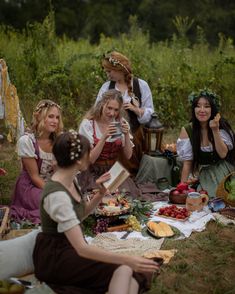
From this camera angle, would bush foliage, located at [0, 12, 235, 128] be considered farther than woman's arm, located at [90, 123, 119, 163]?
Yes

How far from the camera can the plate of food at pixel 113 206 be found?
478 centimetres

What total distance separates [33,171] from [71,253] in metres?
1.97

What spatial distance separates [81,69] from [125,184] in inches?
182

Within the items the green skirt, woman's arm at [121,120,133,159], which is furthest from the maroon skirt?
the green skirt

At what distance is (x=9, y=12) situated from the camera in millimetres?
27422

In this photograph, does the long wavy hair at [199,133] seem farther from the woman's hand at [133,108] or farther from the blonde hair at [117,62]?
the blonde hair at [117,62]

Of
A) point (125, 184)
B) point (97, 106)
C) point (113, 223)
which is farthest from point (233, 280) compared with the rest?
point (97, 106)

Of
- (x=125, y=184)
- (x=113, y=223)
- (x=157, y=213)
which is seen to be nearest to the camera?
(x=113, y=223)

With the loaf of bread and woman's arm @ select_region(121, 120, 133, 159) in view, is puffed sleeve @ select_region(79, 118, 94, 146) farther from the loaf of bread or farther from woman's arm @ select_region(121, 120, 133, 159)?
the loaf of bread

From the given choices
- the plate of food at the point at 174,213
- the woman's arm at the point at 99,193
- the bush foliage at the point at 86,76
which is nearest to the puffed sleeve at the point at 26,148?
the plate of food at the point at 174,213

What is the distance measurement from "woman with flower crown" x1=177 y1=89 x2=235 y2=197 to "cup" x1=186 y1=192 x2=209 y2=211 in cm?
39

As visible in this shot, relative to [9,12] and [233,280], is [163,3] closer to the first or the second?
[9,12]

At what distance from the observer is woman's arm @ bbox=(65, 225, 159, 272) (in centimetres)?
291

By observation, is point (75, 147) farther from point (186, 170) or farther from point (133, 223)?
point (186, 170)
